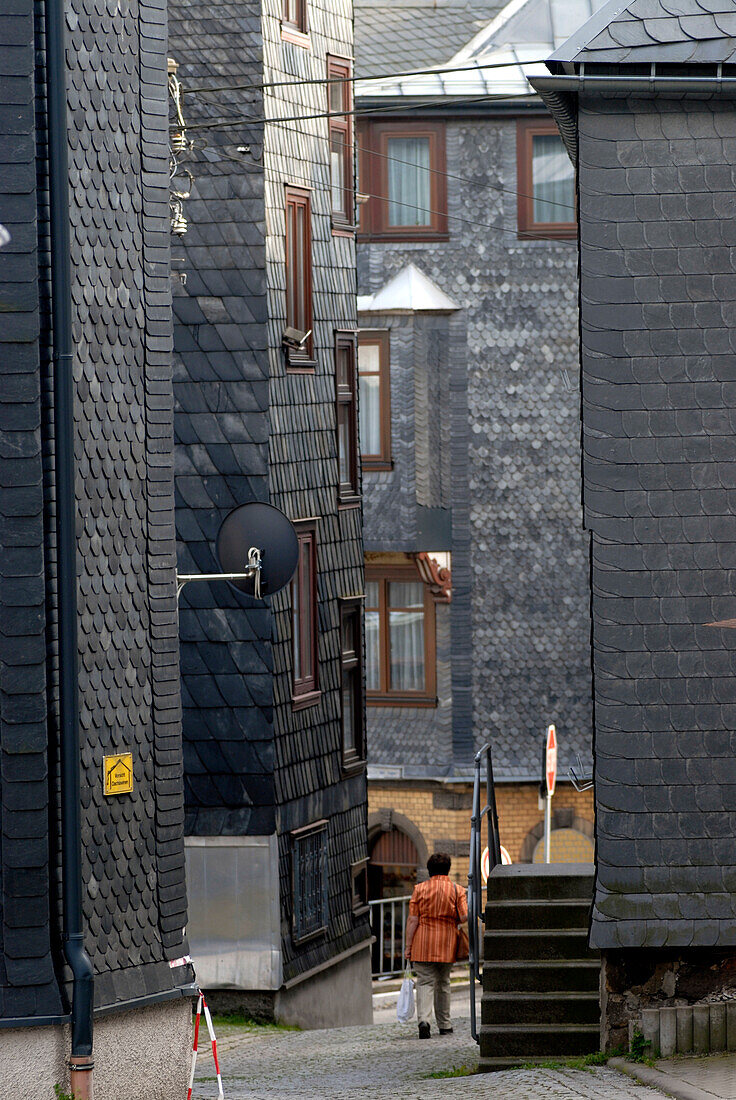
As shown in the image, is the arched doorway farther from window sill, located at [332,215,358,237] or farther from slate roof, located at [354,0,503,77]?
slate roof, located at [354,0,503,77]

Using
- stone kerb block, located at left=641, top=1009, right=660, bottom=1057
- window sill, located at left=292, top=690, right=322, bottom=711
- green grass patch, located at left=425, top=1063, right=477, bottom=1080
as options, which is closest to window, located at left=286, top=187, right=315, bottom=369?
window sill, located at left=292, top=690, right=322, bottom=711

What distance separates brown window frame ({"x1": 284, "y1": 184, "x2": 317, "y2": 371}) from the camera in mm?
18156

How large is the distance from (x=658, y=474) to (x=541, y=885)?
3.38m

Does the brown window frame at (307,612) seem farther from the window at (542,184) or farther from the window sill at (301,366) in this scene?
the window at (542,184)

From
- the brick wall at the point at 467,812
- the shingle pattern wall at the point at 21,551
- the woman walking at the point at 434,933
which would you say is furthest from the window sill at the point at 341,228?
the shingle pattern wall at the point at 21,551

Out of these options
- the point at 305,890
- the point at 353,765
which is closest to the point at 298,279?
the point at 353,765

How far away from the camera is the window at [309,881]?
1783cm

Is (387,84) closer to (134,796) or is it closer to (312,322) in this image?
(312,322)

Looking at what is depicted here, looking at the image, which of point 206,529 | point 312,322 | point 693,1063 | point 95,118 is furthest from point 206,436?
point 693,1063

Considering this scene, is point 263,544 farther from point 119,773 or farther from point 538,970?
point 538,970

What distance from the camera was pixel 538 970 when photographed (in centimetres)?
1205

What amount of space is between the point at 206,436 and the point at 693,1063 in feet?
28.9

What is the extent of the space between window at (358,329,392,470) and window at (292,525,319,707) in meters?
7.34

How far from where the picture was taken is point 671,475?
10.9m
